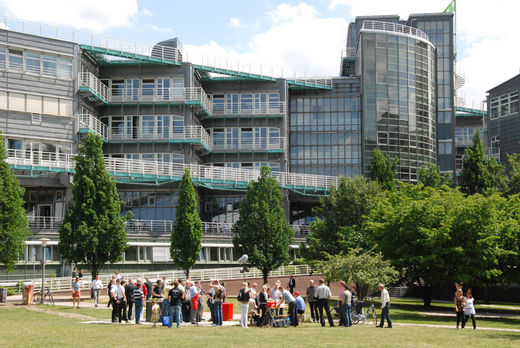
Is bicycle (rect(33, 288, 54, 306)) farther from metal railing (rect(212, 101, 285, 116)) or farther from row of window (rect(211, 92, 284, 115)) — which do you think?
row of window (rect(211, 92, 284, 115))

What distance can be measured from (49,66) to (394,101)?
1228 inches

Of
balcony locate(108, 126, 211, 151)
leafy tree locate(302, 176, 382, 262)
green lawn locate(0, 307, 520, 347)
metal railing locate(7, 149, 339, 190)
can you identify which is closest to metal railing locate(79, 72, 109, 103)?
balcony locate(108, 126, 211, 151)

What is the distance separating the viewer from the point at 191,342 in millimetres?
17359

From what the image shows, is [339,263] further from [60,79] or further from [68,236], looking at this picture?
[60,79]

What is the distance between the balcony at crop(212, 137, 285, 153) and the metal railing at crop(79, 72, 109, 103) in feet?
37.4

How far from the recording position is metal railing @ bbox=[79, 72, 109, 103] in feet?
169

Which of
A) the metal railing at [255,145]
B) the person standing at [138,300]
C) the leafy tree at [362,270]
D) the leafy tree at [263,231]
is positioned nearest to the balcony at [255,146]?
the metal railing at [255,145]

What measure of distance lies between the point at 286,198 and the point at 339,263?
25.8 meters

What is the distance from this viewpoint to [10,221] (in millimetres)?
34156

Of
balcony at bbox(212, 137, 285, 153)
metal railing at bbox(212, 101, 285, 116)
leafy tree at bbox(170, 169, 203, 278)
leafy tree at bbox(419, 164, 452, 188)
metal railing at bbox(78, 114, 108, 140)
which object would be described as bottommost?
leafy tree at bbox(170, 169, 203, 278)

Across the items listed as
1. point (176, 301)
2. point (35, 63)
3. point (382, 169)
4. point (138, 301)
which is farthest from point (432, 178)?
point (176, 301)

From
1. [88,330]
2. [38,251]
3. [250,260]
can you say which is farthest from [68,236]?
[88,330]

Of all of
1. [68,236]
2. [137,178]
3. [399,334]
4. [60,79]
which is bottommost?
[399,334]

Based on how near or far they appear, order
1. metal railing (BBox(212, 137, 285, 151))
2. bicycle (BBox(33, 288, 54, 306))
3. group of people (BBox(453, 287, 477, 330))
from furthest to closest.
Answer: metal railing (BBox(212, 137, 285, 151))
bicycle (BBox(33, 288, 54, 306))
group of people (BBox(453, 287, 477, 330))
